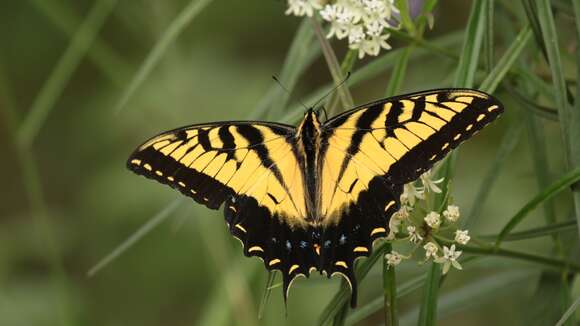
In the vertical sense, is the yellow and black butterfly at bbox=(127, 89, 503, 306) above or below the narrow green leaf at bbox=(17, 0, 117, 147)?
below

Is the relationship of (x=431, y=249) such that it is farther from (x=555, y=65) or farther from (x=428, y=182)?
(x=555, y=65)

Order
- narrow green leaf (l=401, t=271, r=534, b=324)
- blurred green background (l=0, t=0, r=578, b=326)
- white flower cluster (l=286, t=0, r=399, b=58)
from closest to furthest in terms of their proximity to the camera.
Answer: white flower cluster (l=286, t=0, r=399, b=58), narrow green leaf (l=401, t=271, r=534, b=324), blurred green background (l=0, t=0, r=578, b=326)

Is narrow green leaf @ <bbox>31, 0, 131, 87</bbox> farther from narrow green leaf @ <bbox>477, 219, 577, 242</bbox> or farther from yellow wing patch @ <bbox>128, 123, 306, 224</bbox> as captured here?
narrow green leaf @ <bbox>477, 219, 577, 242</bbox>

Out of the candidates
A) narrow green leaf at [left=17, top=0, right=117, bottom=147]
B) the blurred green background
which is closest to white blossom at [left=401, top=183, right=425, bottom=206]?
narrow green leaf at [left=17, top=0, right=117, bottom=147]

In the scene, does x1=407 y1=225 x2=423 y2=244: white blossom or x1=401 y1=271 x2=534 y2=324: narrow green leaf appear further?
x1=401 y1=271 x2=534 y2=324: narrow green leaf

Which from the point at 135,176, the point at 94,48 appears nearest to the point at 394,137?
the point at 94,48

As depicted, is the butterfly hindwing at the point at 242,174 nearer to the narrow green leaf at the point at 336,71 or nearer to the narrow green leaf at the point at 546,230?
the narrow green leaf at the point at 336,71

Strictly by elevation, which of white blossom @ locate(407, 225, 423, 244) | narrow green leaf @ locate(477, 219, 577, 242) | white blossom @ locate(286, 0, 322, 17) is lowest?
narrow green leaf @ locate(477, 219, 577, 242)
